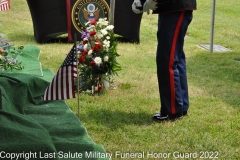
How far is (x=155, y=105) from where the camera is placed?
230 inches

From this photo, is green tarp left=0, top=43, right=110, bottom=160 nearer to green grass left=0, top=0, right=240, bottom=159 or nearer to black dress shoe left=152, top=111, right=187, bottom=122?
green grass left=0, top=0, right=240, bottom=159

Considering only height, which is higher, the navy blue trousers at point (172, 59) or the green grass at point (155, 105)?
the navy blue trousers at point (172, 59)

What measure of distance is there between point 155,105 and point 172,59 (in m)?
1.02

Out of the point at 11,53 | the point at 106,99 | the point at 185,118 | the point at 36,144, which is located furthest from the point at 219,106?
the point at 11,53

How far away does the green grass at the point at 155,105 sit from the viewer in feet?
14.8

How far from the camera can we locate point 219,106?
584cm

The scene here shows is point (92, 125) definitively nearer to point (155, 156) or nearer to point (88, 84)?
point (155, 156)

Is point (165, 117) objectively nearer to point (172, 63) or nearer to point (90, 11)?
point (172, 63)

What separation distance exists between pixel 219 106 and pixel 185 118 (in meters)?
0.76

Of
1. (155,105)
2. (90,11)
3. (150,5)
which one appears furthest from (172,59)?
(90,11)

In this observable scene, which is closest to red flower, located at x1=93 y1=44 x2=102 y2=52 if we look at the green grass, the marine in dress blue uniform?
the green grass

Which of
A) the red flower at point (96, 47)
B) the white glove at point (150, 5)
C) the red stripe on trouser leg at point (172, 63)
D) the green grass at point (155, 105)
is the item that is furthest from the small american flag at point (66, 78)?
the red flower at point (96, 47)

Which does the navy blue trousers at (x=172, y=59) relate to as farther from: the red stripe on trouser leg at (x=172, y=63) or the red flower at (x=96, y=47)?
the red flower at (x=96, y=47)

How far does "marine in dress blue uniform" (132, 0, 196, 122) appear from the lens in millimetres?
4867
